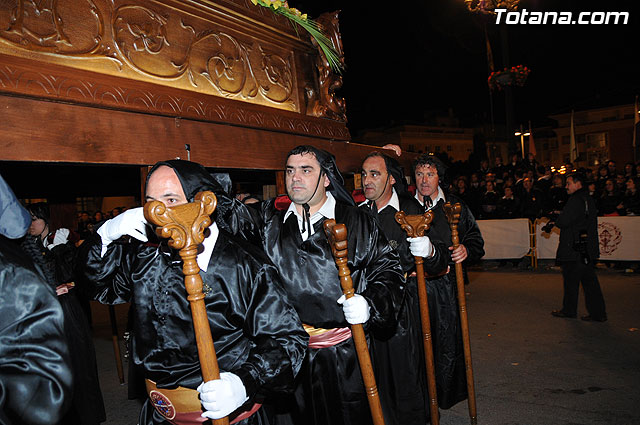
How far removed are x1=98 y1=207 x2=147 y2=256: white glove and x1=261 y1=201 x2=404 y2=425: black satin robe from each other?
88cm

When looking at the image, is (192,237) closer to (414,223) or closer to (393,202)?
(414,223)

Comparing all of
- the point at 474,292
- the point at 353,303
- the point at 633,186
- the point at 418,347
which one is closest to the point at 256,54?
the point at 353,303

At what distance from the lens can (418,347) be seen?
3.89 meters

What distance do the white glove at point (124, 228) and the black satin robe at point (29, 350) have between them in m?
0.97

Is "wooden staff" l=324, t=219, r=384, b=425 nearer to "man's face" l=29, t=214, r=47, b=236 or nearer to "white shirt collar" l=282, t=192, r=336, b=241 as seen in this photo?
"white shirt collar" l=282, t=192, r=336, b=241

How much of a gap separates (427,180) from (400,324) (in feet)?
5.34

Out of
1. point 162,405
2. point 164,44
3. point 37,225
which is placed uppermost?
point 164,44

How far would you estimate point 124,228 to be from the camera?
2393mm

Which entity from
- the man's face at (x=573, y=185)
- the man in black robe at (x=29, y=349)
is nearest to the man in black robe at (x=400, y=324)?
the man in black robe at (x=29, y=349)

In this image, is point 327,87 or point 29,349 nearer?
point 29,349

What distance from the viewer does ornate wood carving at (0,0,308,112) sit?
2070 mm

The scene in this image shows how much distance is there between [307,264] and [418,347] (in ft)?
5.14

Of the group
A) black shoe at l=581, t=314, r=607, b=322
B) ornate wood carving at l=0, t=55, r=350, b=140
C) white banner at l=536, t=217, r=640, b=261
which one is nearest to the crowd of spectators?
white banner at l=536, t=217, r=640, b=261

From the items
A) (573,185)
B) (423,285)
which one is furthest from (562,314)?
(423,285)
